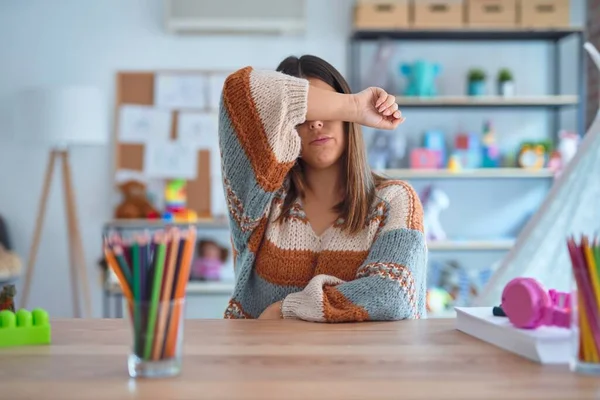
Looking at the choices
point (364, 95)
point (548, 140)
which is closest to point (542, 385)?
point (364, 95)

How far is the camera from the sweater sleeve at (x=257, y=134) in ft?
5.01

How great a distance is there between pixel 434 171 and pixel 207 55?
136 centimetres

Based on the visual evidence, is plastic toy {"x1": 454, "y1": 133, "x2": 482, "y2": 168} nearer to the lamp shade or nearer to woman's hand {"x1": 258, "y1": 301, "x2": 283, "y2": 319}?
Result: the lamp shade

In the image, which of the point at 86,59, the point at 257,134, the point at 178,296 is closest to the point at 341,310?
the point at 257,134

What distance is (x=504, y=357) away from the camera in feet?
3.47

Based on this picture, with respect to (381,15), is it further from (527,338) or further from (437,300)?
(527,338)

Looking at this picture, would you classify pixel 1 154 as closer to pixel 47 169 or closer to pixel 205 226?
pixel 47 169

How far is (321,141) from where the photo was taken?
5.67 feet

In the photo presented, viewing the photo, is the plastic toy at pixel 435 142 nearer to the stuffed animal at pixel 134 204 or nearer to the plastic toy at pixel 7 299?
the stuffed animal at pixel 134 204

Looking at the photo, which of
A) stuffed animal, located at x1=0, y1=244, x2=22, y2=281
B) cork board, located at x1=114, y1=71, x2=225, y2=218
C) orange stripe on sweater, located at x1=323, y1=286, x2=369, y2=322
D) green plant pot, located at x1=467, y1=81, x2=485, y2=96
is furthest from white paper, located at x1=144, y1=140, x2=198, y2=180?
orange stripe on sweater, located at x1=323, y1=286, x2=369, y2=322

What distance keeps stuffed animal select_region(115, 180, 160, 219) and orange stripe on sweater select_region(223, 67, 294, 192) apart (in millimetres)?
2730

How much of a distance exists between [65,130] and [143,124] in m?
0.56

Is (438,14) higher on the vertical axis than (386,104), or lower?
higher

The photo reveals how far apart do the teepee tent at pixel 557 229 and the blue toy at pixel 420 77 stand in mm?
1303
